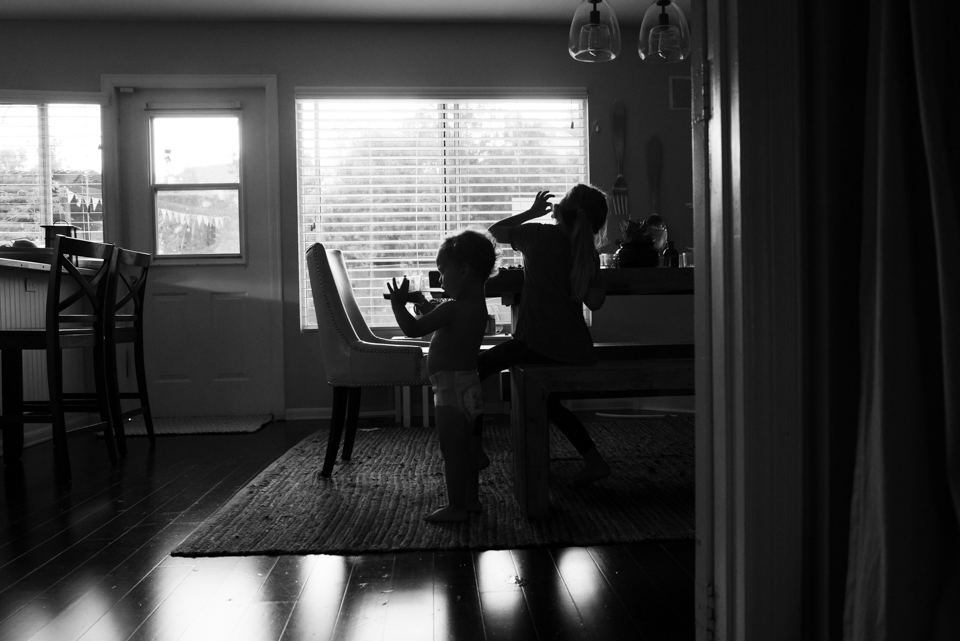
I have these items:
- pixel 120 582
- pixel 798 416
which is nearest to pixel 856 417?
pixel 798 416

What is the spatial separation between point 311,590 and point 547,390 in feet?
2.94


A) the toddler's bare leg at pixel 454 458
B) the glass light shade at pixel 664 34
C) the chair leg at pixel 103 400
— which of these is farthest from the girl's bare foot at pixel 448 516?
the glass light shade at pixel 664 34

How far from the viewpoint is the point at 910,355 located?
95 cm

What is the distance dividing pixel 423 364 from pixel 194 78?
2.93m

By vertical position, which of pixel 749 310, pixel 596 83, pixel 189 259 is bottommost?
pixel 749 310

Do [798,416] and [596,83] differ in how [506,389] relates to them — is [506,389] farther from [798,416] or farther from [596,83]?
[596,83]

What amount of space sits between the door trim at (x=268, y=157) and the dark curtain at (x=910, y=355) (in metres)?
4.18

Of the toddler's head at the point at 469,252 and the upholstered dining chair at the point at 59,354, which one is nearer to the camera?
the toddler's head at the point at 469,252

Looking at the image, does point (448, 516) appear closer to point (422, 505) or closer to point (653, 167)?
point (422, 505)

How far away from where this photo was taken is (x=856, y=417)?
3.54ft

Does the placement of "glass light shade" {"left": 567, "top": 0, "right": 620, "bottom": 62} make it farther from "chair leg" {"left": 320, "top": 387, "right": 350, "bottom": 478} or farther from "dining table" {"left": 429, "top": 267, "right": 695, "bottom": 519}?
"chair leg" {"left": 320, "top": 387, "right": 350, "bottom": 478}

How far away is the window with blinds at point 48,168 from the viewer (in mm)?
4680

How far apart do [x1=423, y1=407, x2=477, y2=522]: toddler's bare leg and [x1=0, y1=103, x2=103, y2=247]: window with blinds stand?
11.7ft

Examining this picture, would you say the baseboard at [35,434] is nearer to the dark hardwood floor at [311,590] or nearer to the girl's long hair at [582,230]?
the dark hardwood floor at [311,590]
